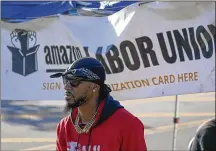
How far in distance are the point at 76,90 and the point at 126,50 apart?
9.75 feet

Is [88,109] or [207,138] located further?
[88,109]

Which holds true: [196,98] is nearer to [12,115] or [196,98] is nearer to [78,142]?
[12,115]

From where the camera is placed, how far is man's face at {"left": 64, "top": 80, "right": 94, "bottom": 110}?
3240 millimetres

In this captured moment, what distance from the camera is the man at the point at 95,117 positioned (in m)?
3.21

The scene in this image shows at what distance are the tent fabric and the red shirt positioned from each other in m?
2.97

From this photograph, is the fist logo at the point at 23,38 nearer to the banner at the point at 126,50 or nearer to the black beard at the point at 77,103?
the banner at the point at 126,50

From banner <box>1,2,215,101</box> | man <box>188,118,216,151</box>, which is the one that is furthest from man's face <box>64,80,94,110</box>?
banner <box>1,2,215,101</box>

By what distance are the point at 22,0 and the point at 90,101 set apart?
3090mm

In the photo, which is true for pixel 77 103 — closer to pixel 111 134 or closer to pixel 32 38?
pixel 111 134

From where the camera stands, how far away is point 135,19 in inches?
241

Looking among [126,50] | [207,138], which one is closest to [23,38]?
[126,50]

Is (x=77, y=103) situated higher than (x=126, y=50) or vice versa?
(x=77, y=103)

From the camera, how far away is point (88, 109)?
130 inches

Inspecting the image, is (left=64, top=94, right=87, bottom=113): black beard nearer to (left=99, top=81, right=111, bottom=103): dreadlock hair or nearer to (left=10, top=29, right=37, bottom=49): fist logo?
(left=99, top=81, right=111, bottom=103): dreadlock hair
